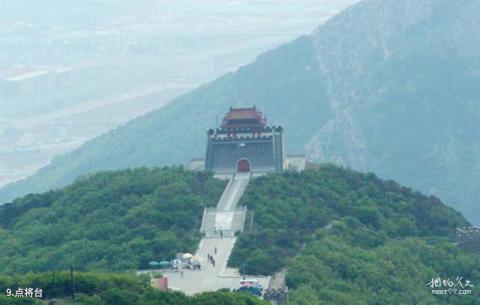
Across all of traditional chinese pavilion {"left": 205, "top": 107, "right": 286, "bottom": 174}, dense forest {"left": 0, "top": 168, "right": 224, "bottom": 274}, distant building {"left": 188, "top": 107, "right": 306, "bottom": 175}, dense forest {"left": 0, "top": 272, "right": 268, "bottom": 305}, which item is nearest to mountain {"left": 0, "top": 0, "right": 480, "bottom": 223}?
distant building {"left": 188, "top": 107, "right": 306, "bottom": 175}

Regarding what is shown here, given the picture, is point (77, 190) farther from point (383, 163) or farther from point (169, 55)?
point (169, 55)

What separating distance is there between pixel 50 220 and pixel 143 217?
4573 mm

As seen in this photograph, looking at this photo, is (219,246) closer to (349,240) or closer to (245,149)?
(349,240)

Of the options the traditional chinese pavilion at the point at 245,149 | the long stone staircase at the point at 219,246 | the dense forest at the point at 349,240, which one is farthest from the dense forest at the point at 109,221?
the dense forest at the point at 349,240

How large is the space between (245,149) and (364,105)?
54.8 m

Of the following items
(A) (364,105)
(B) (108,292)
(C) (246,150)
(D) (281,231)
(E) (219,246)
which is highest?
(A) (364,105)

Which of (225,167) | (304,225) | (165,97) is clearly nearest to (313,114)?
(165,97)

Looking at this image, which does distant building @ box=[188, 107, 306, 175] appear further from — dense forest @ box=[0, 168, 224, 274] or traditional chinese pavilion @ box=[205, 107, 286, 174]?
dense forest @ box=[0, 168, 224, 274]

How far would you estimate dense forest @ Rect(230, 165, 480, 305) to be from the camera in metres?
67.4

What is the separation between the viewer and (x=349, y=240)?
242 ft

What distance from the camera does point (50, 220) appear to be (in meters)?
77.6

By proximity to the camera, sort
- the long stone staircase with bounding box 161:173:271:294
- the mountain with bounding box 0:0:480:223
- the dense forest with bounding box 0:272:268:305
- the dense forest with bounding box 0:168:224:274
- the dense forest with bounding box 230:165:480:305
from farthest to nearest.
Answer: the mountain with bounding box 0:0:480:223 < the dense forest with bounding box 0:168:224:274 < the dense forest with bounding box 230:165:480:305 < the long stone staircase with bounding box 161:173:271:294 < the dense forest with bounding box 0:272:268:305

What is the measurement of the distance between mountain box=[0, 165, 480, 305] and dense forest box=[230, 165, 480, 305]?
5 centimetres

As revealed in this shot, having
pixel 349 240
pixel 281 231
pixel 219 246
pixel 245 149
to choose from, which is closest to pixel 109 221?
pixel 219 246
